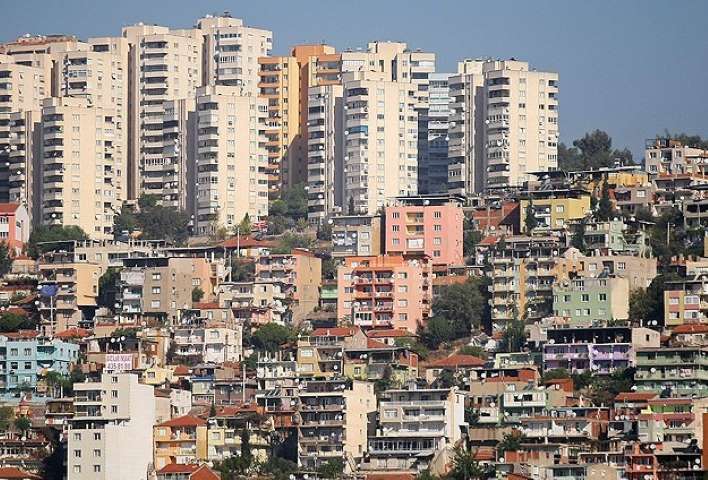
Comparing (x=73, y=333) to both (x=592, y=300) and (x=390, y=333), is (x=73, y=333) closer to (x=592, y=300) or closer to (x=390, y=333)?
(x=390, y=333)

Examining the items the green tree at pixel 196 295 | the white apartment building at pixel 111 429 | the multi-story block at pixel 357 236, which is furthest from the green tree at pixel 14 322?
the white apartment building at pixel 111 429

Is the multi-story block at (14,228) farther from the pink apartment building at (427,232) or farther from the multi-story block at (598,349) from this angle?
the multi-story block at (598,349)

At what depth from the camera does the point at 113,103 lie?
11688cm

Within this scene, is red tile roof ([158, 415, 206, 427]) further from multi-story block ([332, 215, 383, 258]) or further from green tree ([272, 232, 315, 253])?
green tree ([272, 232, 315, 253])

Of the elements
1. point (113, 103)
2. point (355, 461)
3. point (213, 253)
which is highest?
point (113, 103)

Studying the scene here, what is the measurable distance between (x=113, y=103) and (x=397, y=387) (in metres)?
33.4

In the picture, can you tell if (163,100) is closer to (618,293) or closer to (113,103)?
(113,103)

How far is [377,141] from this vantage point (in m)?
113

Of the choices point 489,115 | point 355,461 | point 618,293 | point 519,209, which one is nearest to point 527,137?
point 489,115

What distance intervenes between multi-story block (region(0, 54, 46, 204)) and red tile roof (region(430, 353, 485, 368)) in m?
29.2

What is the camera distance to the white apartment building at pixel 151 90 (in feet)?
381

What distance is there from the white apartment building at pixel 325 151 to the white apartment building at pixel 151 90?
598 cm

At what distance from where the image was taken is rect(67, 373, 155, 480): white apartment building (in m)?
81.5

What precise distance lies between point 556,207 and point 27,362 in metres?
20.6
